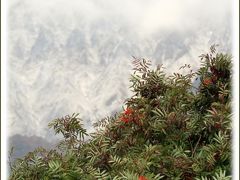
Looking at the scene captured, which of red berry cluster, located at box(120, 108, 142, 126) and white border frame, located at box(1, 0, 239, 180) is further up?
red berry cluster, located at box(120, 108, 142, 126)

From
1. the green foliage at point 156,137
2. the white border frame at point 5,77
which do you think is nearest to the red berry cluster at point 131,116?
the green foliage at point 156,137

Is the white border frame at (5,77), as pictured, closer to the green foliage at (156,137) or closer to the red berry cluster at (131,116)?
A: the green foliage at (156,137)

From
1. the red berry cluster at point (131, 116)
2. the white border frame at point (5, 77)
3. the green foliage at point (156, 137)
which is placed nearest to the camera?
the white border frame at point (5, 77)

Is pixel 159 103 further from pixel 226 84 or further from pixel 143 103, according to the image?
pixel 226 84

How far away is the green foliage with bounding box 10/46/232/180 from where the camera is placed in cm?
387

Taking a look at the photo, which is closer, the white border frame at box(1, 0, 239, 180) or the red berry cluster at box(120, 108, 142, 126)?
the white border frame at box(1, 0, 239, 180)

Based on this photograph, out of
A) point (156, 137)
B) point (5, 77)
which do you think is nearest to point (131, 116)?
point (156, 137)

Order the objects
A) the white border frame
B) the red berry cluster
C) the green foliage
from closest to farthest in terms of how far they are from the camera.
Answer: the white border frame → the green foliage → the red berry cluster

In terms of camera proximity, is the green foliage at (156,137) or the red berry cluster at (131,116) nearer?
the green foliage at (156,137)

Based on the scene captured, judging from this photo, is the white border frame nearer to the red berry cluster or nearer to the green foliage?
the green foliage

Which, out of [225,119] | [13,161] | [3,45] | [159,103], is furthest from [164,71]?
[3,45]

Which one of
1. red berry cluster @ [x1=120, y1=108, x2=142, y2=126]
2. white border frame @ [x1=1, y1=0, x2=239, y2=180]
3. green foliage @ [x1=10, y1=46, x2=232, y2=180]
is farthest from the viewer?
red berry cluster @ [x1=120, y1=108, x2=142, y2=126]

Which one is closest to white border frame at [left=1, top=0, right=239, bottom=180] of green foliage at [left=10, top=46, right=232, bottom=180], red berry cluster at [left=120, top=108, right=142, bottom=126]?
green foliage at [left=10, top=46, right=232, bottom=180]

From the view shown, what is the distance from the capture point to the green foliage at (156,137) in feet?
12.7
